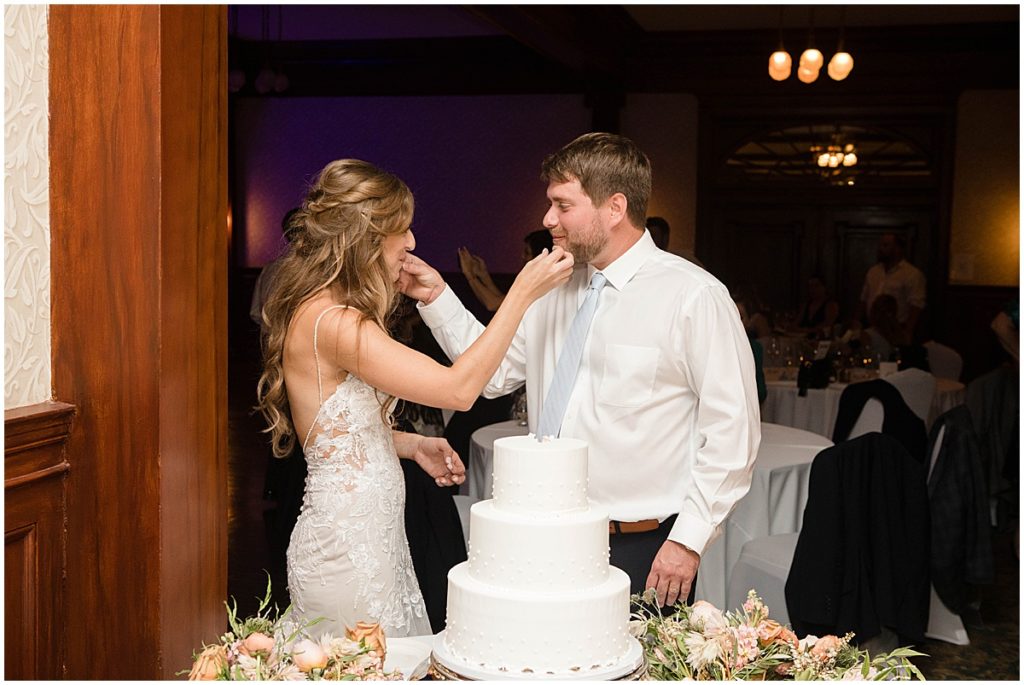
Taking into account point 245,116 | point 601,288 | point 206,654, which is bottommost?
point 206,654

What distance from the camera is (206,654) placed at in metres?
1.59

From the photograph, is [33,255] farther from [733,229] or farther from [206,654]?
[733,229]

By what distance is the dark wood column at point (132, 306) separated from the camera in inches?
74.9

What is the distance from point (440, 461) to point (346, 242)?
1.99 ft

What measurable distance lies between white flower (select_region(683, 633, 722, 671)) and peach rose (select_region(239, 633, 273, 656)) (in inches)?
25.8

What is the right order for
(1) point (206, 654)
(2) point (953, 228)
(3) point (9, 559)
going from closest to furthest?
(1) point (206, 654), (3) point (9, 559), (2) point (953, 228)

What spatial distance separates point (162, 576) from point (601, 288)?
122cm

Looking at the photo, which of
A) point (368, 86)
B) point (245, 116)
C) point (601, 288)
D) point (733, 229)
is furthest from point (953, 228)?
point (601, 288)

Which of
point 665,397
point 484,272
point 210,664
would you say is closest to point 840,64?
point 484,272

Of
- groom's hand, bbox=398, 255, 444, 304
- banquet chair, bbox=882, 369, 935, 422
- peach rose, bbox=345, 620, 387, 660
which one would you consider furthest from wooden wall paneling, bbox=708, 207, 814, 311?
peach rose, bbox=345, 620, 387, 660

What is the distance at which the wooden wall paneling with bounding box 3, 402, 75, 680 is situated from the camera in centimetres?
184

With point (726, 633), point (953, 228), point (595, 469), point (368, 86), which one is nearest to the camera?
point (726, 633)

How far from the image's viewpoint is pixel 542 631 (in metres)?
1.65

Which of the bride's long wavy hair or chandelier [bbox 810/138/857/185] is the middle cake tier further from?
chandelier [bbox 810/138/857/185]
